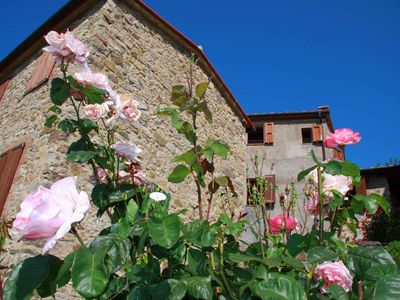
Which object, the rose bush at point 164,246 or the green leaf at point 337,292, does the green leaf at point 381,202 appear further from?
the green leaf at point 337,292

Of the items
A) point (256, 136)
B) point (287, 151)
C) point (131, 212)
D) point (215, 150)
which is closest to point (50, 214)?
point (131, 212)

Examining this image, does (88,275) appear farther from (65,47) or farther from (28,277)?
(65,47)

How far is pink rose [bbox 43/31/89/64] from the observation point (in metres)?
1.75

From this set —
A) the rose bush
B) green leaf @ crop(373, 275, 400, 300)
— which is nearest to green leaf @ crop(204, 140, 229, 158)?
the rose bush

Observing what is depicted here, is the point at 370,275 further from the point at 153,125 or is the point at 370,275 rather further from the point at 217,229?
the point at 153,125

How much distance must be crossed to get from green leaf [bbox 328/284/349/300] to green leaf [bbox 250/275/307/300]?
156 millimetres

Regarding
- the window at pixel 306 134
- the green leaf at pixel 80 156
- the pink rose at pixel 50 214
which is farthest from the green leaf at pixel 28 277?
the window at pixel 306 134

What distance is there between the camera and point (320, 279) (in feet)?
4.46

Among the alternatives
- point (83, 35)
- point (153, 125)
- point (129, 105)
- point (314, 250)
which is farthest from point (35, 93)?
point (314, 250)

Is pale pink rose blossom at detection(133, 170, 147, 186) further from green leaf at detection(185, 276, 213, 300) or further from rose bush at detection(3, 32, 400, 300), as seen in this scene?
green leaf at detection(185, 276, 213, 300)

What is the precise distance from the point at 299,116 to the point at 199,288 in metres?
17.0

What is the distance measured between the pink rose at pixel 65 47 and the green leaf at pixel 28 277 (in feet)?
3.46

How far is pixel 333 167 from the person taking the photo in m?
1.55

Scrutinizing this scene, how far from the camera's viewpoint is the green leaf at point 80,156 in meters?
1.67
